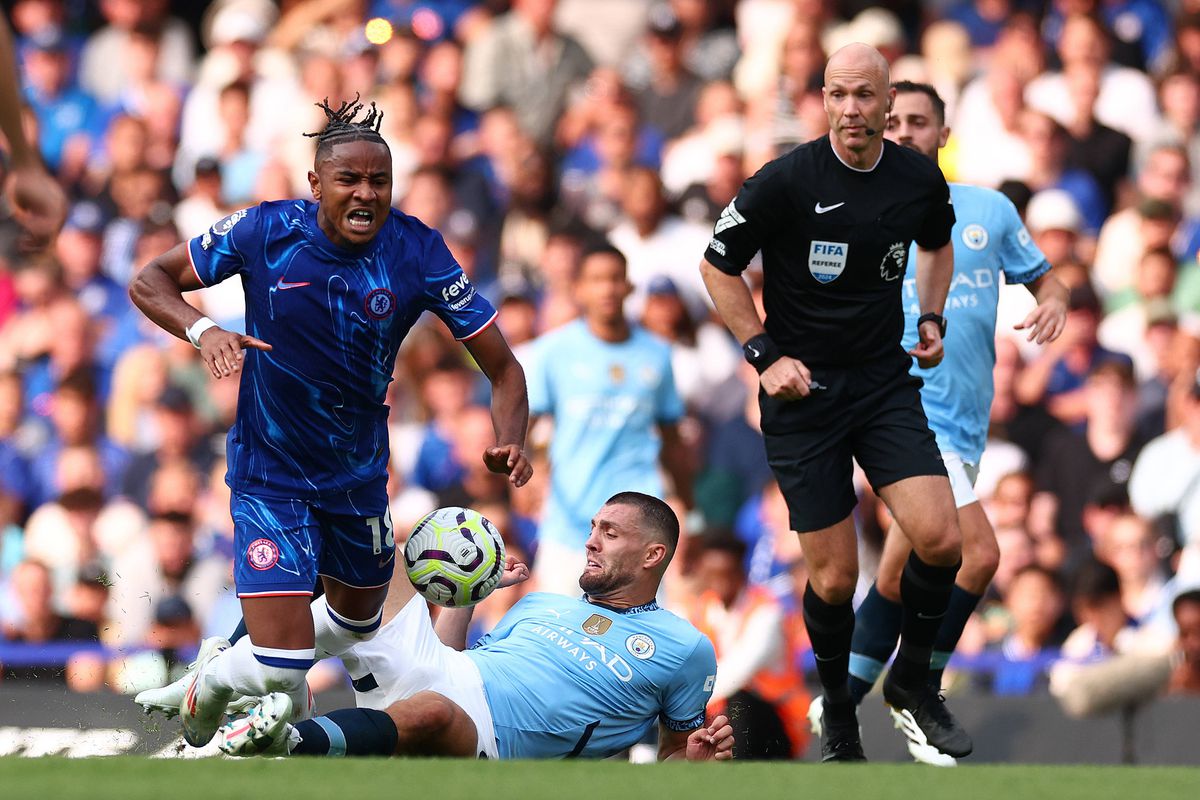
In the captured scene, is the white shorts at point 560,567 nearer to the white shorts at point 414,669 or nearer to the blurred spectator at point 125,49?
the white shorts at point 414,669

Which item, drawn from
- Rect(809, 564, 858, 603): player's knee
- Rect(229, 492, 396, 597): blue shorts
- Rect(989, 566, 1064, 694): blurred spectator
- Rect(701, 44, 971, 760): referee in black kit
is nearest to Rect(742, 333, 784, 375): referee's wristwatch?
Rect(701, 44, 971, 760): referee in black kit

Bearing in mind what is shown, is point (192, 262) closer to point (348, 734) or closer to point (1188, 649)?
point (348, 734)

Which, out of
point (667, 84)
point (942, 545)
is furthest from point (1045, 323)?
point (667, 84)

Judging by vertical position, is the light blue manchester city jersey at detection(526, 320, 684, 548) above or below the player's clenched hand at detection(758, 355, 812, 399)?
below

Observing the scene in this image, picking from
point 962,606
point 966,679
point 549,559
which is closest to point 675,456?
point 549,559

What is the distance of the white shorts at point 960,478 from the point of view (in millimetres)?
8516

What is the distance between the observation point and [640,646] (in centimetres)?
781

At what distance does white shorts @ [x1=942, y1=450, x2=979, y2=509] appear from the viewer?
8516 mm

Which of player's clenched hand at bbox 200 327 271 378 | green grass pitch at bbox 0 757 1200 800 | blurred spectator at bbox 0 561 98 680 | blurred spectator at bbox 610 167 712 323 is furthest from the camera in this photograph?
blurred spectator at bbox 610 167 712 323

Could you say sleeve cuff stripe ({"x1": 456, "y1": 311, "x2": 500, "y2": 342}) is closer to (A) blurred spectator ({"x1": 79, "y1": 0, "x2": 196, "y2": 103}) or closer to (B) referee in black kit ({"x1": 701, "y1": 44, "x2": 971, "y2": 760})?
(B) referee in black kit ({"x1": 701, "y1": 44, "x2": 971, "y2": 760})

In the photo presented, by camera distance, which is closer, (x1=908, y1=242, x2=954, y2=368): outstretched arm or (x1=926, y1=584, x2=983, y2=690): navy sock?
(x1=908, y1=242, x2=954, y2=368): outstretched arm

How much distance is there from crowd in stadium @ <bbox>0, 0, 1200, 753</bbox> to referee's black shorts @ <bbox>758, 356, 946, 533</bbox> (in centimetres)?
248

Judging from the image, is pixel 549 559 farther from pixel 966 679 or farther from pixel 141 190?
pixel 141 190

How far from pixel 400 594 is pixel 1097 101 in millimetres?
7762
